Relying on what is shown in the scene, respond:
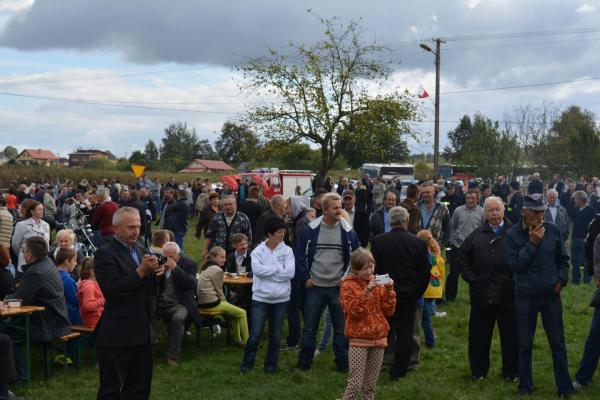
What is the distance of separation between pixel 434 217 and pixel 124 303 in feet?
22.2

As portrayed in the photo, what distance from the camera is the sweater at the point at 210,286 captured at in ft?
32.0

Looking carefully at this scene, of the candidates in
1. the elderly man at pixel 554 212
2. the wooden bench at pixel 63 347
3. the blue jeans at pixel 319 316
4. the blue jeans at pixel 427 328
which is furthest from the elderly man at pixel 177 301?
the elderly man at pixel 554 212

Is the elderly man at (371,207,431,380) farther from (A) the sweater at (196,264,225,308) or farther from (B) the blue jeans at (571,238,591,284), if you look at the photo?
(B) the blue jeans at (571,238,591,284)

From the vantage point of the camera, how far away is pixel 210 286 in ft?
32.2

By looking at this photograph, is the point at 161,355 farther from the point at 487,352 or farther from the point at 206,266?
the point at 487,352

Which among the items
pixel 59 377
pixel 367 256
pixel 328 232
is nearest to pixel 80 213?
pixel 59 377

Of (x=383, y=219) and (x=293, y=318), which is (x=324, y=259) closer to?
(x=293, y=318)

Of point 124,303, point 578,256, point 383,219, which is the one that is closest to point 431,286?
point 383,219

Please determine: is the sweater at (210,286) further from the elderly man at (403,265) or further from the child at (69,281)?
the elderly man at (403,265)

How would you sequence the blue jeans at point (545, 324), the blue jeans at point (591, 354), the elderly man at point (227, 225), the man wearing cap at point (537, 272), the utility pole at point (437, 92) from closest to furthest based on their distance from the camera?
1. the man wearing cap at point (537, 272)
2. the blue jeans at point (545, 324)
3. the blue jeans at point (591, 354)
4. the elderly man at point (227, 225)
5. the utility pole at point (437, 92)

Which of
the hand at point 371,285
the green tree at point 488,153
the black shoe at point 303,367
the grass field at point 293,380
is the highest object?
the green tree at point 488,153

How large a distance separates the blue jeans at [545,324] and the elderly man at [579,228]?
26.6 feet

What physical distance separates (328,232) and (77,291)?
3101 mm

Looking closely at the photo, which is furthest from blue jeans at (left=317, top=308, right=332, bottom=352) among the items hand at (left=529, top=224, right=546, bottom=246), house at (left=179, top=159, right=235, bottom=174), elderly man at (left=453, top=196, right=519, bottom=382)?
house at (left=179, top=159, right=235, bottom=174)
